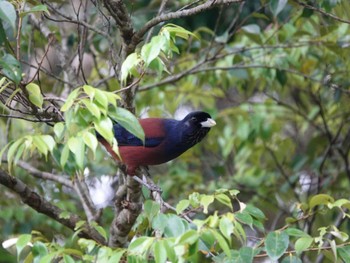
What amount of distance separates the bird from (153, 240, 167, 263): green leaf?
1.93 metres

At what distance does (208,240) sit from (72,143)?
1.87 ft

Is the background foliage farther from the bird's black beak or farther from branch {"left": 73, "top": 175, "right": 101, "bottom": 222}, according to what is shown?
the bird's black beak

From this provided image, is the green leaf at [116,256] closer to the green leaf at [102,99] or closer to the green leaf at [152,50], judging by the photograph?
the green leaf at [102,99]

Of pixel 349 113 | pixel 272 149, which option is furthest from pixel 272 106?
pixel 349 113

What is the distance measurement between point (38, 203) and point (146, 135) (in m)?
0.97

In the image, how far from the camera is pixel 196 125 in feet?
14.8

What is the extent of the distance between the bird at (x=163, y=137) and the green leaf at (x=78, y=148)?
6.24ft

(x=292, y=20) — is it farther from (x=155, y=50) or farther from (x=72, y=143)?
(x=72, y=143)

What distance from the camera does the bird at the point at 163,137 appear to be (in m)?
4.46

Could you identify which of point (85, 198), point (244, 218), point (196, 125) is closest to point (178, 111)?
point (196, 125)

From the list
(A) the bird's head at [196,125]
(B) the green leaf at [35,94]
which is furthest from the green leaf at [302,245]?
(A) the bird's head at [196,125]

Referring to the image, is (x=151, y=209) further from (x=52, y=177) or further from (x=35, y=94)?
(x=52, y=177)

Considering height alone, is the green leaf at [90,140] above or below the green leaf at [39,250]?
above

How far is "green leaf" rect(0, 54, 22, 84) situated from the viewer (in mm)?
2775
